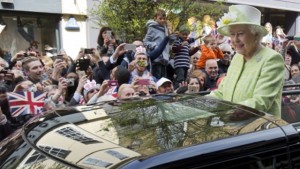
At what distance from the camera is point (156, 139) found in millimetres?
1762

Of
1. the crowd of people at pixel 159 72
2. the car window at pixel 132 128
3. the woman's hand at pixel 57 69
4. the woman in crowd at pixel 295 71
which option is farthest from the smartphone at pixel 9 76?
the woman in crowd at pixel 295 71

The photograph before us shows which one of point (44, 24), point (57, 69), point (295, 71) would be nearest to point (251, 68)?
point (57, 69)

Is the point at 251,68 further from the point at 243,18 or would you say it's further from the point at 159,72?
the point at 159,72

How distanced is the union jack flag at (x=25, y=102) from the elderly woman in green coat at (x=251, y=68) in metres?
1.96

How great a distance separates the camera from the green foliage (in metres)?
8.58

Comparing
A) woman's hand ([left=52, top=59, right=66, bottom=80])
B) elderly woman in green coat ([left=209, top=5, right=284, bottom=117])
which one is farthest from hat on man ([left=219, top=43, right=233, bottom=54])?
elderly woman in green coat ([left=209, top=5, right=284, bottom=117])

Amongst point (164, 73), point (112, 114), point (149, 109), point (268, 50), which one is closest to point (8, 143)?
point (112, 114)

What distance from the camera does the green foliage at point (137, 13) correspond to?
28.1ft

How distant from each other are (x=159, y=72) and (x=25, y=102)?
3084 mm

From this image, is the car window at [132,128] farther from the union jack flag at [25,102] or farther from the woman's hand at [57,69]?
the woman's hand at [57,69]

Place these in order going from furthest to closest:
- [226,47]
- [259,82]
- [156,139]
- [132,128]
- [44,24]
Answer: [44,24], [226,47], [259,82], [132,128], [156,139]

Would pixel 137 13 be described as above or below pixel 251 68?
above

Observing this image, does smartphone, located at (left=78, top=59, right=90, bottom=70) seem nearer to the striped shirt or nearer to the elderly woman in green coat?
the striped shirt

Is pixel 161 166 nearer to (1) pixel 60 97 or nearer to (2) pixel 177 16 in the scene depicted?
(1) pixel 60 97
